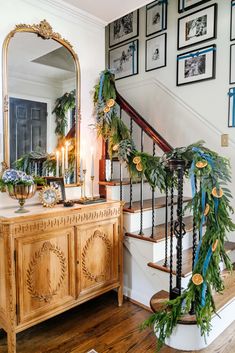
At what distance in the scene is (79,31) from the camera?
2518mm

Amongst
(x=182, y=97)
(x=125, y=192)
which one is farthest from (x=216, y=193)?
(x=182, y=97)

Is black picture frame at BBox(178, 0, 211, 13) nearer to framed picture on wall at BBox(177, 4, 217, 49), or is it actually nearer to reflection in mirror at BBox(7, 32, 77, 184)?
framed picture on wall at BBox(177, 4, 217, 49)

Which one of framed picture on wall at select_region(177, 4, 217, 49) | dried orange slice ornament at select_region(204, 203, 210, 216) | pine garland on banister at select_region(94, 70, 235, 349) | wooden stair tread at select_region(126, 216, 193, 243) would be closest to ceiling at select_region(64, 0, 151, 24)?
framed picture on wall at select_region(177, 4, 217, 49)

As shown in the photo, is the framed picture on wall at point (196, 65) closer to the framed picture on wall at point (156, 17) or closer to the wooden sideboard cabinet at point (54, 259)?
the framed picture on wall at point (156, 17)

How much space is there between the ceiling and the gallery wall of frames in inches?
35.2

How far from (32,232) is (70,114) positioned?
116 centimetres

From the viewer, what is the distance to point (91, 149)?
2.64m

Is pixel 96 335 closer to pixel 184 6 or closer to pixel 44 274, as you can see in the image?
pixel 44 274

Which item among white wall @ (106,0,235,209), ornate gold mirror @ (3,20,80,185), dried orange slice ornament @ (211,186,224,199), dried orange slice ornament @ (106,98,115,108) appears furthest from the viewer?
white wall @ (106,0,235,209)

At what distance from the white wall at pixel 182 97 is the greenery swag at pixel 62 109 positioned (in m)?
1.37

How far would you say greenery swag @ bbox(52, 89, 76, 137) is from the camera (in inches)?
92.0

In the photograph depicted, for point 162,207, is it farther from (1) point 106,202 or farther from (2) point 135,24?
(2) point 135,24

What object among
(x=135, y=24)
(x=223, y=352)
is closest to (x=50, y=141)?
(x=223, y=352)

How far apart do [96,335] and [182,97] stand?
2.57m
